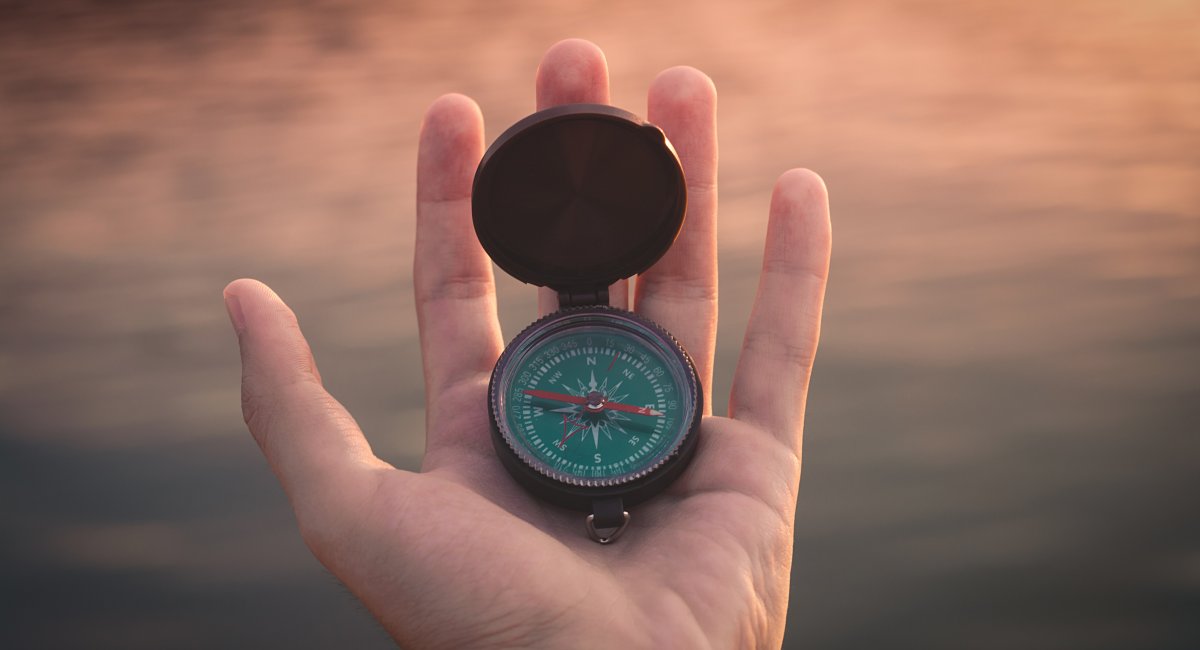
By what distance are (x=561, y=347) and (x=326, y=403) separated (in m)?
0.92

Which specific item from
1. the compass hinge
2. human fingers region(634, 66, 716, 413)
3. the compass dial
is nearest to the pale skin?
human fingers region(634, 66, 716, 413)

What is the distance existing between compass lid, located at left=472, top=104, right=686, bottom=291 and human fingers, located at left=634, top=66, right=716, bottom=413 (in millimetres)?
253

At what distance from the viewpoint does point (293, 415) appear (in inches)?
112

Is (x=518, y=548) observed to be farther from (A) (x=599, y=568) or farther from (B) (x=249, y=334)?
(B) (x=249, y=334)

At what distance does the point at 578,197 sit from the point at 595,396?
0.70 m

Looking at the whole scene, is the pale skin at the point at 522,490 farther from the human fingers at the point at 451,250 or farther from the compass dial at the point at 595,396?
the compass dial at the point at 595,396

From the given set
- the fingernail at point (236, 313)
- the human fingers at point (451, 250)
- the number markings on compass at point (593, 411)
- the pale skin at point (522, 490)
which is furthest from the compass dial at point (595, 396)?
the fingernail at point (236, 313)

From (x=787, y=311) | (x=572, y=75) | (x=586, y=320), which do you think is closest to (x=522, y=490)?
(x=586, y=320)

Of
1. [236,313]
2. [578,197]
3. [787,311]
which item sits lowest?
[787,311]

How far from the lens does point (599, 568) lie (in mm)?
2768

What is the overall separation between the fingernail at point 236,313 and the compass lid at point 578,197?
2.73 feet

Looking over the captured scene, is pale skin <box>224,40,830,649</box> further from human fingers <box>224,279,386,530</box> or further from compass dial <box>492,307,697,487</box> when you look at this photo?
compass dial <box>492,307,697,487</box>

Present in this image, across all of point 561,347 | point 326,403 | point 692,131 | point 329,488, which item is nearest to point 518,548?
point 329,488

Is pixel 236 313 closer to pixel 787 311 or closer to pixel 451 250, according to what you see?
pixel 451 250
